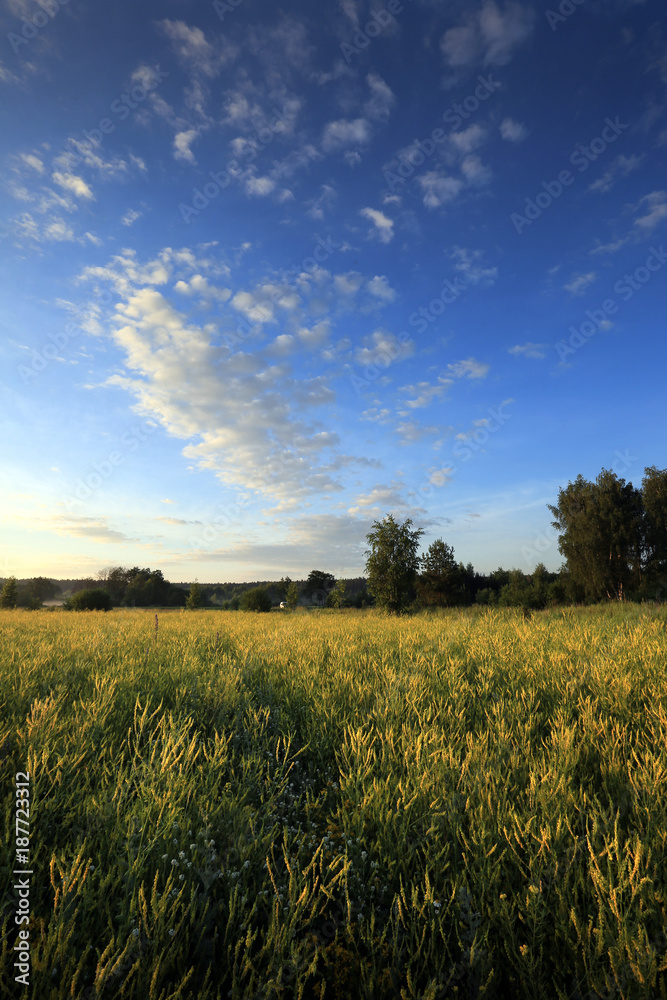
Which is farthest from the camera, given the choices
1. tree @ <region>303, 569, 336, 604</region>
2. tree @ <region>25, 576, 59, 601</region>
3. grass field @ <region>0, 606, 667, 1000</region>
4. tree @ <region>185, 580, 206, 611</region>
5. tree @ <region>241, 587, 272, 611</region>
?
tree @ <region>25, 576, 59, 601</region>

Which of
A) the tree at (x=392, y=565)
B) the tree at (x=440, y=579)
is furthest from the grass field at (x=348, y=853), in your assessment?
the tree at (x=440, y=579)

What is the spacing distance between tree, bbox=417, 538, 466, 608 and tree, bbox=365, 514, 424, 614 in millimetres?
13493

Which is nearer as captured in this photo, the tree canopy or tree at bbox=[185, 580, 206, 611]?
the tree canopy

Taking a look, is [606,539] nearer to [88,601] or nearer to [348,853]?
[348,853]

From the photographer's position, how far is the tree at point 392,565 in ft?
86.4

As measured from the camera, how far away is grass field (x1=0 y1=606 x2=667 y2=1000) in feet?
6.24

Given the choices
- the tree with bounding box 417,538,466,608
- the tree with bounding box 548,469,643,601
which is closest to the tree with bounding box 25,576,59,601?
the tree with bounding box 417,538,466,608

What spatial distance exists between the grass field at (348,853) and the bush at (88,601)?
36718 millimetres

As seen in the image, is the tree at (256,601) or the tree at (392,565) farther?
the tree at (256,601)

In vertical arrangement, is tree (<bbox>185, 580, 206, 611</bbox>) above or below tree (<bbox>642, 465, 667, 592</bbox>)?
below

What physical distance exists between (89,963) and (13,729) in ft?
9.01

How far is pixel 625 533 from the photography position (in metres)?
37.4

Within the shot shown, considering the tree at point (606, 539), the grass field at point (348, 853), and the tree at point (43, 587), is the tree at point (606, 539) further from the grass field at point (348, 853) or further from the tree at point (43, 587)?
the tree at point (43, 587)

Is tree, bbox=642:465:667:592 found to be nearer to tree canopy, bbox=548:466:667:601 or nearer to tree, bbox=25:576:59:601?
tree canopy, bbox=548:466:667:601
